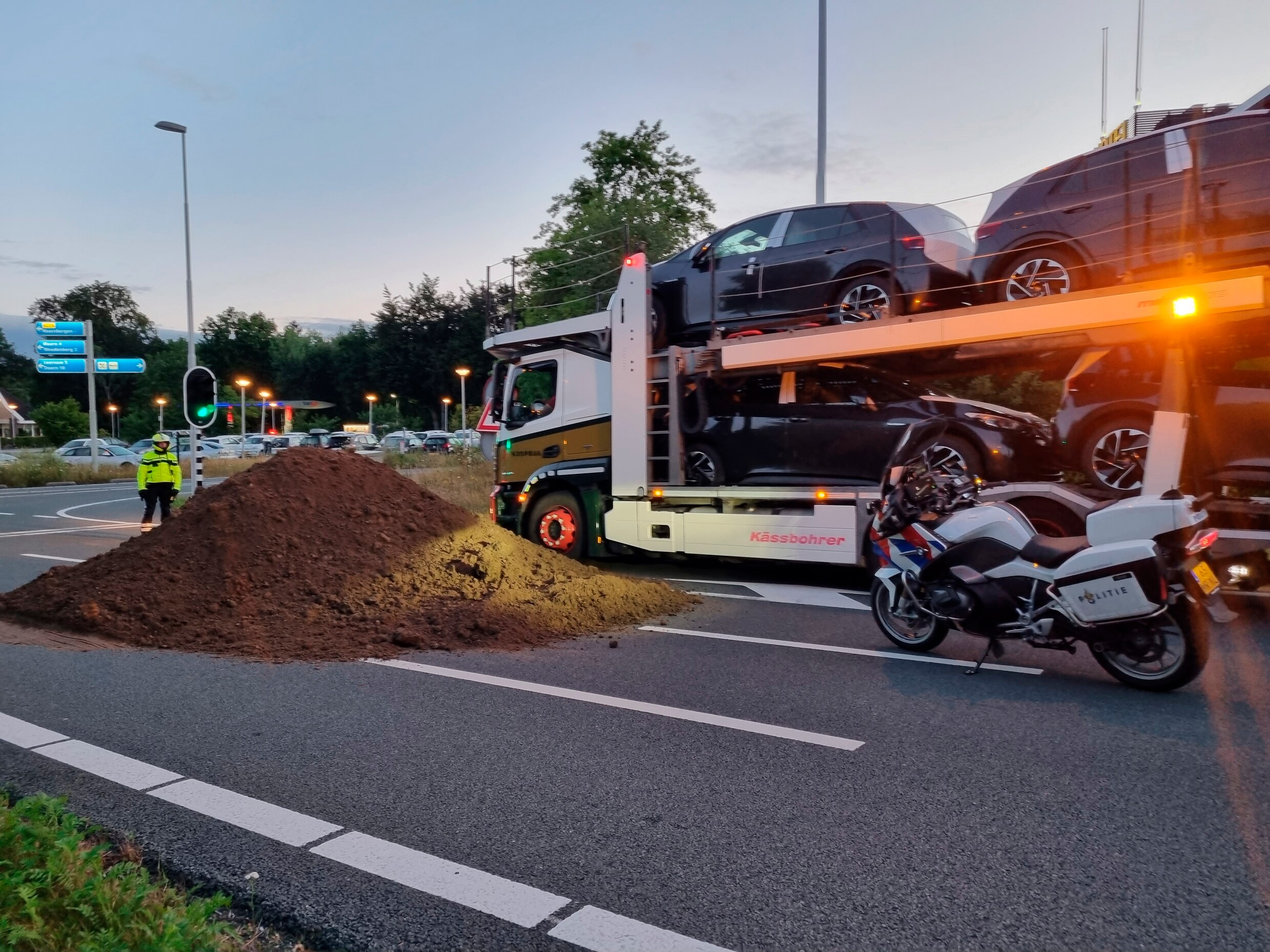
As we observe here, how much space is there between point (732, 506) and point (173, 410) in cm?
6766

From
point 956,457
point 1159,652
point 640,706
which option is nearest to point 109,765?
point 640,706

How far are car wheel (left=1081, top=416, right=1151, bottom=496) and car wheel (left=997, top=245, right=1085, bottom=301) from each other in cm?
112

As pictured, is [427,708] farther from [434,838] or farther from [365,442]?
[365,442]

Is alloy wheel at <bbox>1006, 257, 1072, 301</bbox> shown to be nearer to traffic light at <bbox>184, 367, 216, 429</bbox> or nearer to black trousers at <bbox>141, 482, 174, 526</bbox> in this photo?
traffic light at <bbox>184, 367, 216, 429</bbox>

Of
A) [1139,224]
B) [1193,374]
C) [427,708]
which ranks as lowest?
[427,708]

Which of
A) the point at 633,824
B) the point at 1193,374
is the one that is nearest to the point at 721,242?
the point at 1193,374

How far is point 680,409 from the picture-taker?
10.2 m

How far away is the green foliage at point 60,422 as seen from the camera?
52.8 m

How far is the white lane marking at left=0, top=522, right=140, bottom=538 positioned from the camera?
16.2 meters

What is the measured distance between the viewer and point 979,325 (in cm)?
770

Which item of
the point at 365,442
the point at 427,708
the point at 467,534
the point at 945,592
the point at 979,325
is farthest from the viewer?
the point at 365,442

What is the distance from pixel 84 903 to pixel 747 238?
8.45m

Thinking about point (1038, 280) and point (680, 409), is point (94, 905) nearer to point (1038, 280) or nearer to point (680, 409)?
point (1038, 280)

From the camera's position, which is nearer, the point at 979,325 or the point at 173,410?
the point at 979,325
